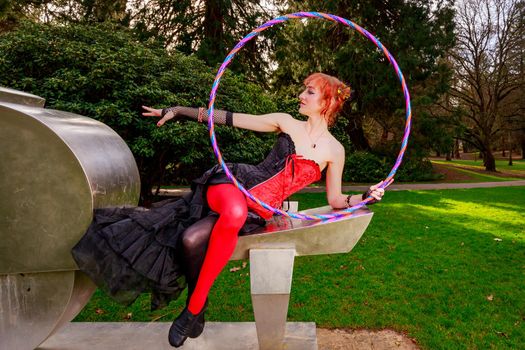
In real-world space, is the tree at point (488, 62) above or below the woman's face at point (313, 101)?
above

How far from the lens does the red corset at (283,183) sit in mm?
3266

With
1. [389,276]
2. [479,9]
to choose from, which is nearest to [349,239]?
[389,276]

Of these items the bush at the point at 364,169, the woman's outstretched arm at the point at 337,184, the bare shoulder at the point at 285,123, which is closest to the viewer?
the bare shoulder at the point at 285,123

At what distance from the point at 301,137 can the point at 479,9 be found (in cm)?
2831

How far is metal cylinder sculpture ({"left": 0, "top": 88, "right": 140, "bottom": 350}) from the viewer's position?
288 cm

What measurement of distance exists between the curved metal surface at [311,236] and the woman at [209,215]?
0.57ft

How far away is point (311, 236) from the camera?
3271 mm

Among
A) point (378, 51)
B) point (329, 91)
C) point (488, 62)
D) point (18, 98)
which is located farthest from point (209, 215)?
point (488, 62)

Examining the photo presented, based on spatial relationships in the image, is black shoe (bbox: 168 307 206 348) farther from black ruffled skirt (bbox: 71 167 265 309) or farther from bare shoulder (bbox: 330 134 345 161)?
bare shoulder (bbox: 330 134 345 161)

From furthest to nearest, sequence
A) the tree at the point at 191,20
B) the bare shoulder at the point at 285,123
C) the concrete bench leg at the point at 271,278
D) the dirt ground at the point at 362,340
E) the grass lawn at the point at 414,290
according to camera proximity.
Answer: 1. the tree at the point at 191,20
2. the grass lawn at the point at 414,290
3. the dirt ground at the point at 362,340
4. the bare shoulder at the point at 285,123
5. the concrete bench leg at the point at 271,278

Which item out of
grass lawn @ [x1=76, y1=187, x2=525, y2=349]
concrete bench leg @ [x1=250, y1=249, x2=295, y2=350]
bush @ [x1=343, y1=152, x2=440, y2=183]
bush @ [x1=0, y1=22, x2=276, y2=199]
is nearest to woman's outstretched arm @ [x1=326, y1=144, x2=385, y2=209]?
concrete bench leg @ [x1=250, y1=249, x2=295, y2=350]

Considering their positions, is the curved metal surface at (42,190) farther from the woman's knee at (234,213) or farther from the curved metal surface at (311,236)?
the curved metal surface at (311,236)

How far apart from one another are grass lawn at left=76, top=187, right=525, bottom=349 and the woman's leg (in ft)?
6.42

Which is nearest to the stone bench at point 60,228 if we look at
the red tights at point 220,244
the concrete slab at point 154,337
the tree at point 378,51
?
the red tights at point 220,244
